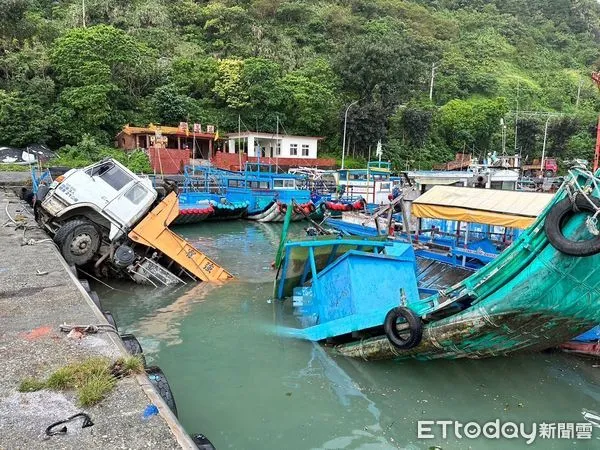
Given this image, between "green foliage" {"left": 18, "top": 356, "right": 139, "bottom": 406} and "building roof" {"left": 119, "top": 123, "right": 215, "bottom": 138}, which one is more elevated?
"building roof" {"left": 119, "top": 123, "right": 215, "bottom": 138}

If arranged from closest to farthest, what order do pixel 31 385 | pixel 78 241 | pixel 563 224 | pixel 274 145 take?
pixel 31 385 < pixel 563 224 < pixel 78 241 < pixel 274 145

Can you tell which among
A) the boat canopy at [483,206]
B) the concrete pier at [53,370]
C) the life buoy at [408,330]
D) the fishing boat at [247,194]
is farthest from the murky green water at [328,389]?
the fishing boat at [247,194]

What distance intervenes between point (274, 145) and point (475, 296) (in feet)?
117

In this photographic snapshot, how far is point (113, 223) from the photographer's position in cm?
1154

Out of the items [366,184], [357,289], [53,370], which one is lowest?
[366,184]

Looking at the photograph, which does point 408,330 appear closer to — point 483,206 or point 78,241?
point 483,206

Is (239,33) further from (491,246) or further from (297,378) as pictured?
(297,378)

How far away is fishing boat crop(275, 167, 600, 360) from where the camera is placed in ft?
17.0

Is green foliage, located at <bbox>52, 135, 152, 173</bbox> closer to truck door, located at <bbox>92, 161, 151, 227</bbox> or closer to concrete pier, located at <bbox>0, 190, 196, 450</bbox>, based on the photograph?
truck door, located at <bbox>92, 161, 151, 227</bbox>

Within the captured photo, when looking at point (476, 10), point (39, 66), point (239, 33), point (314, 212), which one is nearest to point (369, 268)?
point (314, 212)

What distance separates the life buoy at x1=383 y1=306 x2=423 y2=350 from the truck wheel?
26.1 ft

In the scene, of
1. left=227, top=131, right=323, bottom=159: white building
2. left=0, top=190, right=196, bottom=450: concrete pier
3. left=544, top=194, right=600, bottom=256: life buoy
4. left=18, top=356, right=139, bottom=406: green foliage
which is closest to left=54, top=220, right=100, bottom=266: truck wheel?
left=0, top=190, right=196, bottom=450: concrete pier

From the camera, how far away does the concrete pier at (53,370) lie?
3594 mm

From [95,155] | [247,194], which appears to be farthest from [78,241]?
[95,155]
